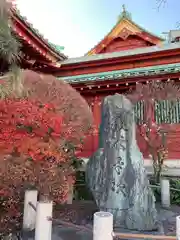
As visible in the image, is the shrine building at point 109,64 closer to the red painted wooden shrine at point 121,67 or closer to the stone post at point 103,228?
the red painted wooden shrine at point 121,67

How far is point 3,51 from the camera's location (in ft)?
17.5

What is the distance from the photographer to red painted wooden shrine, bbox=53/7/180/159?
33.5ft

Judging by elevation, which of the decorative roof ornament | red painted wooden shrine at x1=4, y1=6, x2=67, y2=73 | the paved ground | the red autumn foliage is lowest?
the paved ground

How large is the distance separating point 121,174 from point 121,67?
827cm

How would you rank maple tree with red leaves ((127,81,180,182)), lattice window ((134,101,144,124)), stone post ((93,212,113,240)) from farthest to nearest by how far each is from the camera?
lattice window ((134,101,144,124)) → maple tree with red leaves ((127,81,180,182)) → stone post ((93,212,113,240))

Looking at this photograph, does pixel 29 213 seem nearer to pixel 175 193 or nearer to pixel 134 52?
pixel 175 193

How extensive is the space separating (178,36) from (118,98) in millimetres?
13257

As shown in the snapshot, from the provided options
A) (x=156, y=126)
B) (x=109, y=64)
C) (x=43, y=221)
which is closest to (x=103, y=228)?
(x=43, y=221)

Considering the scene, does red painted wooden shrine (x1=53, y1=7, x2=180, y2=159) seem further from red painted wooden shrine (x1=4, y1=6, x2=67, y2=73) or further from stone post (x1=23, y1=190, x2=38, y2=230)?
stone post (x1=23, y1=190, x2=38, y2=230)

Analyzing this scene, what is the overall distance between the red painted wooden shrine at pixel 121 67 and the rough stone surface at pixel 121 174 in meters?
4.65

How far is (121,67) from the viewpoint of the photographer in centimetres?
1263

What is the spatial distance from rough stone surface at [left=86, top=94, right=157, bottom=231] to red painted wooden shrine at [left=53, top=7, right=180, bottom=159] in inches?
183

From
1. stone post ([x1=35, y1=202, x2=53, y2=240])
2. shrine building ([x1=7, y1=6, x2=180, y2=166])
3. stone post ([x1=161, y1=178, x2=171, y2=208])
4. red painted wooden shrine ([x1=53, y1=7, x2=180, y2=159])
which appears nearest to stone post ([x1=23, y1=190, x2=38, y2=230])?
stone post ([x1=35, y1=202, x2=53, y2=240])

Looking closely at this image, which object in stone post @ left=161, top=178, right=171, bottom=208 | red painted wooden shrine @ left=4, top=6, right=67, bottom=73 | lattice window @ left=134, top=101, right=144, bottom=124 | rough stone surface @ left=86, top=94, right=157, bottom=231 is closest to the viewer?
rough stone surface @ left=86, top=94, right=157, bottom=231
